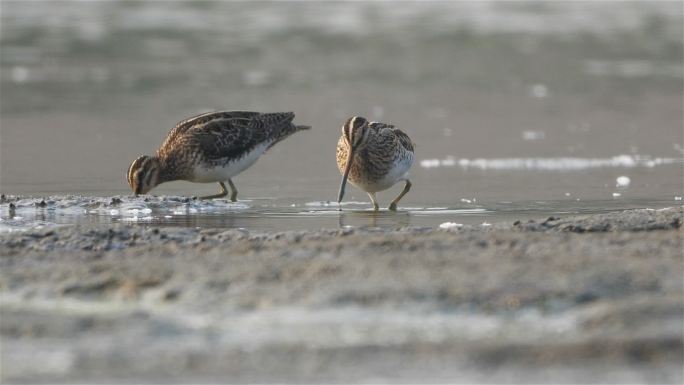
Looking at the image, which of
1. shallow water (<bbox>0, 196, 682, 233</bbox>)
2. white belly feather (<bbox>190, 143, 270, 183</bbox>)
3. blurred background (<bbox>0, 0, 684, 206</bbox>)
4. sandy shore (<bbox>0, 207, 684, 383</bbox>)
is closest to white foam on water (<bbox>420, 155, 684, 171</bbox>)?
blurred background (<bbox>0, 0, 684, 206</bbox>)

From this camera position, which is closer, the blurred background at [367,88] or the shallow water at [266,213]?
the shallow water at [266,213]

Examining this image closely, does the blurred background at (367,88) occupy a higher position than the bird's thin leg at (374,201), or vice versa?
the blurred background at (367,88)

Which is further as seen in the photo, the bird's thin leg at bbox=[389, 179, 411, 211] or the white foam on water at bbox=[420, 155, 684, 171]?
the white foam on water at bbox=[420, 155, 684, 171]

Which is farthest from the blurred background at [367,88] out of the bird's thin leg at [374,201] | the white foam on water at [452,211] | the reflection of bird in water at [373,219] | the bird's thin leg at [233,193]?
the reflection of bird in water at [373,219]

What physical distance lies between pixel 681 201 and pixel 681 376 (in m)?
6.27

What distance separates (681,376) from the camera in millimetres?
5359

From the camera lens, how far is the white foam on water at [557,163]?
1375 cm

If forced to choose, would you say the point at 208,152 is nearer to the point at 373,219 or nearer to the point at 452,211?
the point at 373,219

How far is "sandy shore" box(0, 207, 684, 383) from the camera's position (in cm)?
558

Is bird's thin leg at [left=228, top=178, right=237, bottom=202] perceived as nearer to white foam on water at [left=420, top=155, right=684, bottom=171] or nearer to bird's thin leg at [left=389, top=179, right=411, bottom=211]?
bird's thin leg at [left=389, top=179, right=411, bottom=211]

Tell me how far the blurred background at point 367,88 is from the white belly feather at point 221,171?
24cm

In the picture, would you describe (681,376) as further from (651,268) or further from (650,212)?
(650,212)

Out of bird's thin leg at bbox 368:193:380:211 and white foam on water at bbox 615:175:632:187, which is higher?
white foam on water at bbox 615:175:632:187

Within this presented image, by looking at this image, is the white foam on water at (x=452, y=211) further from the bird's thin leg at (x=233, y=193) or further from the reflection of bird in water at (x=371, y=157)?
the bird's thin leg at (x=233, y=193)
